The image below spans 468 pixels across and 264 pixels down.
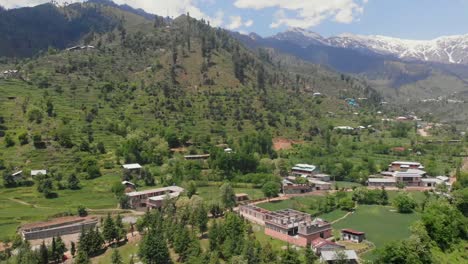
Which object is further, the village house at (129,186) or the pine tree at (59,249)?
the village house at (129,186)

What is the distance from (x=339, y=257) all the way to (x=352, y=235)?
9.64 metres

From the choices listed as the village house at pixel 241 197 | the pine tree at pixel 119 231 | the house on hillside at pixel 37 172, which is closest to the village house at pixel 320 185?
the village house at pixel 241 197

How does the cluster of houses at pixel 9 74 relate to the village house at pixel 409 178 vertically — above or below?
above

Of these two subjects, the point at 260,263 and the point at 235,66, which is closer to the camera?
the point at 260,263

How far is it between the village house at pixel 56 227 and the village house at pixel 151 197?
26.8 feet

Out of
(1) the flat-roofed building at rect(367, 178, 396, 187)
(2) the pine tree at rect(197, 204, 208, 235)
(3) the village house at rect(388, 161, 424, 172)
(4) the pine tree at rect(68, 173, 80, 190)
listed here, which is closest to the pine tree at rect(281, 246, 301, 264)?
(2) the pine tree at rect(197, 204, 208, 235)

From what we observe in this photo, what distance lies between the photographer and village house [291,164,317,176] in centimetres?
8156

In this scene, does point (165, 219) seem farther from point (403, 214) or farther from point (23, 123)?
point (23, 123)

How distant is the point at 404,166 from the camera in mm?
85812

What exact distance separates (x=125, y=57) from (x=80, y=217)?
3670 inches

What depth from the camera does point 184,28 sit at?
172 m

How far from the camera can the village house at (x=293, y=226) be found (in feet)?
160

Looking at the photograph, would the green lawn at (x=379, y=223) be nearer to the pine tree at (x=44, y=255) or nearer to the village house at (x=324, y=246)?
the village house at (x=324, y=246)

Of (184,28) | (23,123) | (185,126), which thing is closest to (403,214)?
(185,126)
